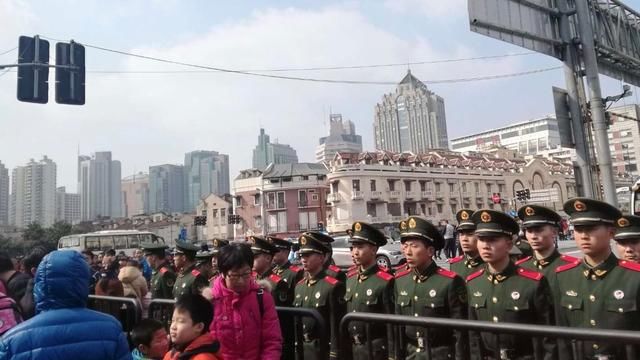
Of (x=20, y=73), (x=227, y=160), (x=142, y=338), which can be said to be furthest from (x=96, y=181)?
(x=142, y=338)

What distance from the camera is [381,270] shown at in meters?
4.16

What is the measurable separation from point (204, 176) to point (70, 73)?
377 feet

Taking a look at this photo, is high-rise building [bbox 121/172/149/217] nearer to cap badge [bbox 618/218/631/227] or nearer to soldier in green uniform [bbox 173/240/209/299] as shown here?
soldier in green uniform [bbox 173/240/209/299]

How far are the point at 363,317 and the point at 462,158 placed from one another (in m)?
57.4

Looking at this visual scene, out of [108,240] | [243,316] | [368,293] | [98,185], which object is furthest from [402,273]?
[98,185]

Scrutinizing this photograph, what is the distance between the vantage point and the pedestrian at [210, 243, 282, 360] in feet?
10.5

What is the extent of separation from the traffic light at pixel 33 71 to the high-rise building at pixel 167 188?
358ft

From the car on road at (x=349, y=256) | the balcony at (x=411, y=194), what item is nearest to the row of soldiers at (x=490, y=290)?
the car on road at (x=349, y=256)

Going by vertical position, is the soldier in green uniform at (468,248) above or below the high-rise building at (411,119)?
below

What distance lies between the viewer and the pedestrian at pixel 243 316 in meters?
3.20

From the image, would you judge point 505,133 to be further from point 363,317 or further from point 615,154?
point 363,317

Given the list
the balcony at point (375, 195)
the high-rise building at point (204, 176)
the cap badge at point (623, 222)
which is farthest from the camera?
the high-rise building at point (204, 176)

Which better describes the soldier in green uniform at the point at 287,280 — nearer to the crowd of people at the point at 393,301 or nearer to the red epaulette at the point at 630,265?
the crowd of people at the point at 393,301

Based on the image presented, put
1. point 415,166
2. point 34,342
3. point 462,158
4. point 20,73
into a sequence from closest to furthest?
point 34,342
point 20,73
point 415,166
point 462,158
